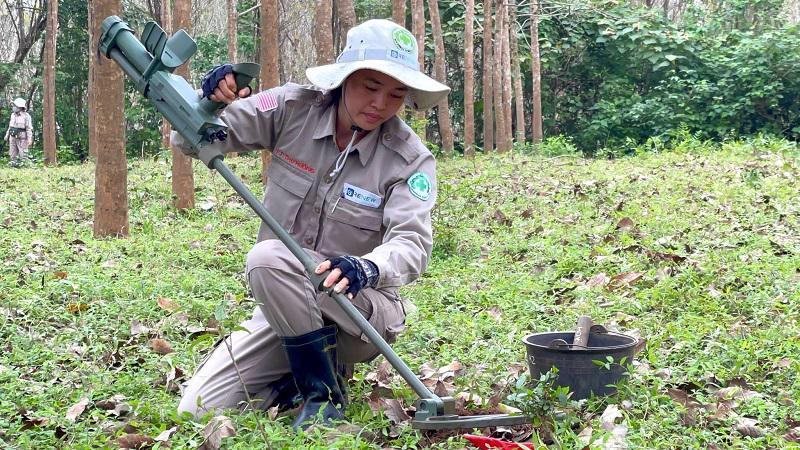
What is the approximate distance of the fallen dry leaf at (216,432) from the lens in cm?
266

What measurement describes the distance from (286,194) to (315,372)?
629 mm

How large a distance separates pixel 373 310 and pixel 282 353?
0.40 m

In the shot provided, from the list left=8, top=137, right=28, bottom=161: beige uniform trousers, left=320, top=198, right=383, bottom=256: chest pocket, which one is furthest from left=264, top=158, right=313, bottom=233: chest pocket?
left=8, top=137, right=28, bottom=161: beige uniform trousers

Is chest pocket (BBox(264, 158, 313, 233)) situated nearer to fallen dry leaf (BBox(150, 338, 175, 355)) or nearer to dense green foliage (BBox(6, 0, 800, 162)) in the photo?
fallen dry leaf (BBox(150, 338, 175, 355))

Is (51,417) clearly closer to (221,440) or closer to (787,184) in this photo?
(221,440)

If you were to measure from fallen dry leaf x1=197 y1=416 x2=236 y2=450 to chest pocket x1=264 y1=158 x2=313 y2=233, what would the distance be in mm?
693

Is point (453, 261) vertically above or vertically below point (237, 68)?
below

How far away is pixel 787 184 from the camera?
7984 millimetres

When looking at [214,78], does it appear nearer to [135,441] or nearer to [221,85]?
[221,85]

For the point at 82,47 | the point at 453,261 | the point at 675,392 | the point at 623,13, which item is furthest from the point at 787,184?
the point at 82,47

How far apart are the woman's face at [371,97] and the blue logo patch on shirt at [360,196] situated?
21 centimetres

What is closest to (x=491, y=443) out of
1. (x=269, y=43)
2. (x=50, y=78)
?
(x=269, y=43)

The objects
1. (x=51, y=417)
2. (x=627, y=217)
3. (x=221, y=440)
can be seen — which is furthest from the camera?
(x=627, y=217)

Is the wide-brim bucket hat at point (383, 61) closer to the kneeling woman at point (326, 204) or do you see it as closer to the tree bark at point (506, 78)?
the kneeling woman at point (326, 204)
